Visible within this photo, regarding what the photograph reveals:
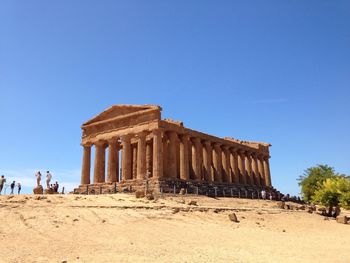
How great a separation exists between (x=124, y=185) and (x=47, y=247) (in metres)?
26.1

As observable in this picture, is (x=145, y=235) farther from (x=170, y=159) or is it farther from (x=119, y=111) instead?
(x=119, y=111)

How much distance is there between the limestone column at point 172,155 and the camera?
134ft

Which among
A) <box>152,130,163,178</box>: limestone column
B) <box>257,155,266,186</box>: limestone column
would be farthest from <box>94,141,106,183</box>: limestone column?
<box>257,155,266,186</box>: limestone column

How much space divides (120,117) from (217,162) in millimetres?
14925

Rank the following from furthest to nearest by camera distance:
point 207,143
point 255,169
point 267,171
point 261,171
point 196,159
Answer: point 267,171
point 261,171
point 255,169
point 207,143
point 196,159

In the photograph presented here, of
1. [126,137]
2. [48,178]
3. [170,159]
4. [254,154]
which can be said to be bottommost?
[48,178]

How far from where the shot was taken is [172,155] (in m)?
41.4

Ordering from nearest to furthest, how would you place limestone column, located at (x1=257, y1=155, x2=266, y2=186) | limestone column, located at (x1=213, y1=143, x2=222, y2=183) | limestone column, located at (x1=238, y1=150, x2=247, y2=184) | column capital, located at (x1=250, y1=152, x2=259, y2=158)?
1. limestone column, located at (x1=213, y1=143, x2=222, y2=183)
2. limestone column, located at (x1=238, y1=150, x2=247, y2=184)
3. column capital, located at (x1=250, y1=152, x2=259, y2=158)
4. limestone column, located at (x1=257, y1=155, x2=266, y2=186)

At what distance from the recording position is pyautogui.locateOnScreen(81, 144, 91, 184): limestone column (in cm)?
4544

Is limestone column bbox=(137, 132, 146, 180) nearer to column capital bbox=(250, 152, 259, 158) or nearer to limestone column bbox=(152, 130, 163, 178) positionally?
limestone column bbox=(152, 130, 163, 178)

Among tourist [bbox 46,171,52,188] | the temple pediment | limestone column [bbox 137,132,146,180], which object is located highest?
the temple pediment

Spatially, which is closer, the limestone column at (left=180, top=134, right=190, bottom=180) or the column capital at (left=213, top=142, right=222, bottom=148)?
the limestone column at (left=180, top=134, right=190, bottom=180)

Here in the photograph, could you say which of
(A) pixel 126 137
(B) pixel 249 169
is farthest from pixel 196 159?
(B) pixel 249 169

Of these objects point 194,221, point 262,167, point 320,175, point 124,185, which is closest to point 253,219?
point 194,221
